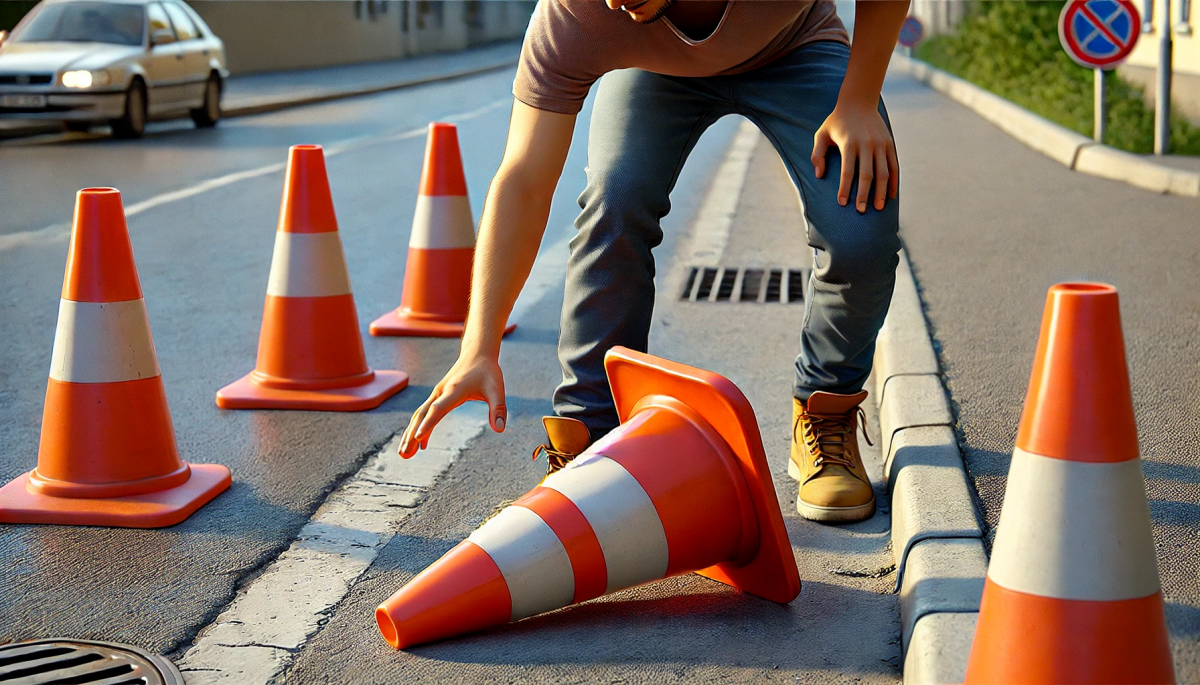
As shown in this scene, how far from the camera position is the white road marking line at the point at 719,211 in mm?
7145

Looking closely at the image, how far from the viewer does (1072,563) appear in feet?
6.54

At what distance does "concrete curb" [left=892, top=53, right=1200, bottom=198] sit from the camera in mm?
8906

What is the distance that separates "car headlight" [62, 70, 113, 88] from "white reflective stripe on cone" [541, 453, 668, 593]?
12440 mm

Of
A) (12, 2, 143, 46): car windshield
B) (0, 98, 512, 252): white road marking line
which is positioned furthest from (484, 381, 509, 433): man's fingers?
(12, 2, 143, 46): car windshield

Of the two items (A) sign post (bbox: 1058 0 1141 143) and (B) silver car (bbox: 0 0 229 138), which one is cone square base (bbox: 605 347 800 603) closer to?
(A) sign post (bbox: 1058 0 1141 143)

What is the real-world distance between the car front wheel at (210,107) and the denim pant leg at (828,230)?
1395cm

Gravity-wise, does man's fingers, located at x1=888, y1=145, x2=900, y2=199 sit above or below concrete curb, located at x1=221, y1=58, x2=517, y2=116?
above

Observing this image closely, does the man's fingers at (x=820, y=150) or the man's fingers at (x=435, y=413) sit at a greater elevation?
the man's fingers at (x=820, y=150)

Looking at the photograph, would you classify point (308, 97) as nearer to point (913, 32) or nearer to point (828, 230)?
point (913, 32)

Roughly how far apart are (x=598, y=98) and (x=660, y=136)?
0.26 m

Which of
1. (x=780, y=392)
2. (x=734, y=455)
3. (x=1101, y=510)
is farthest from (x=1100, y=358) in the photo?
(x=780, y=392)

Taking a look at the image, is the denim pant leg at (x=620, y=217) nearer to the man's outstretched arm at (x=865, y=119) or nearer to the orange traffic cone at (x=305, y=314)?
the man's outstretched arm at (x=865, y=119)

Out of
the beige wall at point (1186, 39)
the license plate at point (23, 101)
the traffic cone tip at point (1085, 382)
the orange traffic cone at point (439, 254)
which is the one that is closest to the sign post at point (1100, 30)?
the beige wall at point (1186, 39)

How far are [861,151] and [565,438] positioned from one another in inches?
40.2
